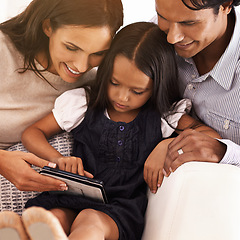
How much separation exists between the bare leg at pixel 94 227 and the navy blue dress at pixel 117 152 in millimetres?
96

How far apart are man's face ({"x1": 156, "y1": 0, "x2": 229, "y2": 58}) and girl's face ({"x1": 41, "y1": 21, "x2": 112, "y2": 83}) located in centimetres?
19

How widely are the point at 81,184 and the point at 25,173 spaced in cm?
19

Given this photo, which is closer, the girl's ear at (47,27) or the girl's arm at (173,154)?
the girl's arm at (173,154)

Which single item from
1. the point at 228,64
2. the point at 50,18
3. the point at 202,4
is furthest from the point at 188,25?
the point at 50,18

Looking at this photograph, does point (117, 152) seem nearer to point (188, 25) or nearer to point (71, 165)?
point (71, 165)

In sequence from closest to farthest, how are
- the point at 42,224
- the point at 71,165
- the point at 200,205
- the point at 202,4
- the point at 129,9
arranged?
the point at 42,224, the point at 200,205, the point at 202,4, the point at 71,165, the point at 129,9

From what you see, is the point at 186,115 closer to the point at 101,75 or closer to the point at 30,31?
the point at 101,75

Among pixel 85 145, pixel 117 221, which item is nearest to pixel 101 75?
pixel 85 145

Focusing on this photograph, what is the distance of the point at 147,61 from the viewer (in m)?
1.11

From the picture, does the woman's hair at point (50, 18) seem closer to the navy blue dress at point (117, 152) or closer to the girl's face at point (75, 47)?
the girl's face at point (75, 47)

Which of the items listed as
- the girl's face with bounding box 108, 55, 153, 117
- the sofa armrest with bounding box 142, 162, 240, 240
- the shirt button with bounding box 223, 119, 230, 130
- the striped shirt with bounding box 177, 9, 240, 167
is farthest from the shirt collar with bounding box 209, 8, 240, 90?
the sofa armrest with bounding box 142, 162, 240, 240

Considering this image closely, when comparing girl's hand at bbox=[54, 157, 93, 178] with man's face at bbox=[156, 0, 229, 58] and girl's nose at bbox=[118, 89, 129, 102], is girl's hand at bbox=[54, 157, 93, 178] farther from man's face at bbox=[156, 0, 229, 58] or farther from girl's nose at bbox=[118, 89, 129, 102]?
man's face at bbox=[156, 0, 229, 58]

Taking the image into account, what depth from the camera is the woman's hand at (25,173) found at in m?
1.02

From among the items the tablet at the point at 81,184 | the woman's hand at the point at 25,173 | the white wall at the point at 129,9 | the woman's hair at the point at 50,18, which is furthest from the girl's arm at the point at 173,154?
the white wall at the point at 129,9
